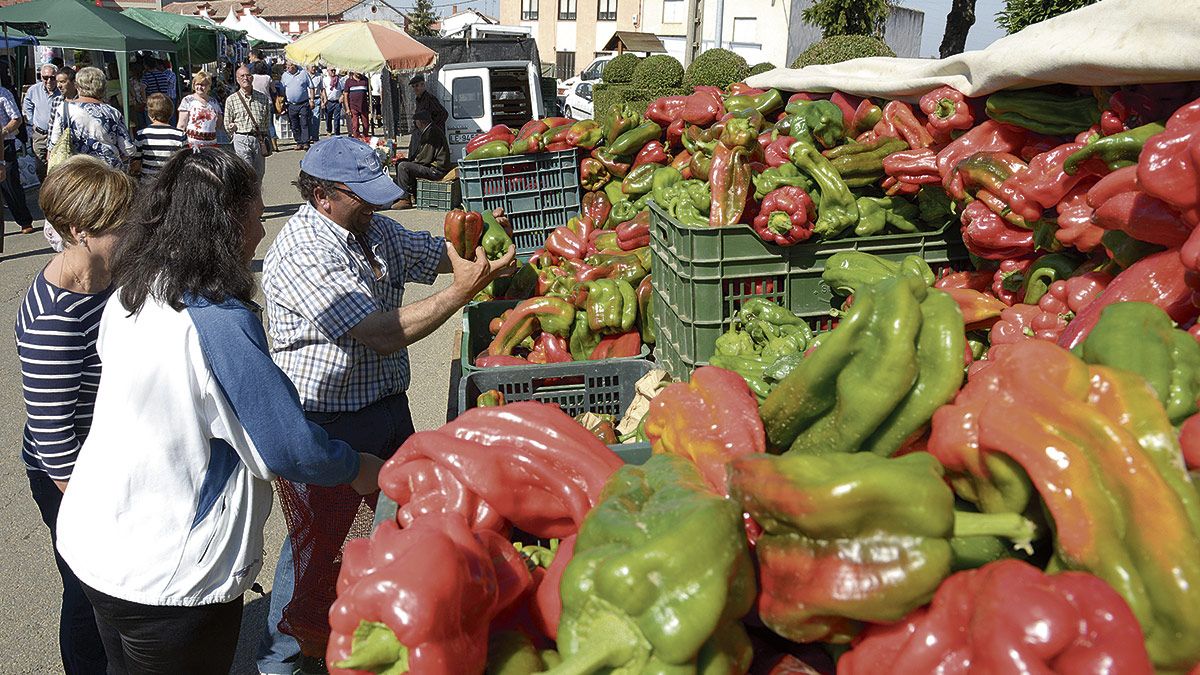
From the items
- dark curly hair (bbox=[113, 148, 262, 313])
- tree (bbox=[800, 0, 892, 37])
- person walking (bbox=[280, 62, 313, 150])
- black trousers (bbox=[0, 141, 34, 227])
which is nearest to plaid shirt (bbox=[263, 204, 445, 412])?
dark curly hair (bbox=[113, 148, 262, 313])

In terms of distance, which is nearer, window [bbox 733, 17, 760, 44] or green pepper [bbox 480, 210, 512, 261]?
green pepper [bbox 480, 210, 512, 261]

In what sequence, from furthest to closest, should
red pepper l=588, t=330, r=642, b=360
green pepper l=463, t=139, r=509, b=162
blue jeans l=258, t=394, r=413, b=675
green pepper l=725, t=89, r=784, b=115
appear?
green pepper l=463, t=139, r=509, b=162 → green pepper l=725, t=89, r=784, b=115 → red pepper l=588, t=330, r=642, b=360 → blue jeans l=258, t=394, r=413, b=675

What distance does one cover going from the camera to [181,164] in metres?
2.57

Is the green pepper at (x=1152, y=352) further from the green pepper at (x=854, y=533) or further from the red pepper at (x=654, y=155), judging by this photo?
the red pepper at (x=654, y=155)

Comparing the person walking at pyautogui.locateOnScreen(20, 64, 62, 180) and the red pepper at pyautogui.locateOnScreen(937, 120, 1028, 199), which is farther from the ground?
the red pepper at pyautogui.locateOnScreen(937, 120, 1028, 199)

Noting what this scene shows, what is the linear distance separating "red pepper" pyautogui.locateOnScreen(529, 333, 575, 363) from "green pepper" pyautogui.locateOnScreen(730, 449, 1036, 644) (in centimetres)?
291

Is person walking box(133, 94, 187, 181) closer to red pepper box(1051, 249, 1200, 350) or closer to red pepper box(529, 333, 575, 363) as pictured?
red pepper box(529, 333, 575, 363)

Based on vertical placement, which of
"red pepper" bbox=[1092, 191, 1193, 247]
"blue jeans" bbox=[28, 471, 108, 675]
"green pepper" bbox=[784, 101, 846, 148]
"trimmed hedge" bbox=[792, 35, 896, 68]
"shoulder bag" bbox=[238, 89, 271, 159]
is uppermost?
"trimmed hedge" bbox=[792, 35, 896, 68]

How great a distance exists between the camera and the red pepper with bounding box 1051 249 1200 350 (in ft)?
6.90

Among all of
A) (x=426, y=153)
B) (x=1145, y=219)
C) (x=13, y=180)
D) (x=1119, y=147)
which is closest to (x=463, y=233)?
(x=1119, y=147)

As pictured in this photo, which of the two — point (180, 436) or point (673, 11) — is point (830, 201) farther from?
point (673, 11)

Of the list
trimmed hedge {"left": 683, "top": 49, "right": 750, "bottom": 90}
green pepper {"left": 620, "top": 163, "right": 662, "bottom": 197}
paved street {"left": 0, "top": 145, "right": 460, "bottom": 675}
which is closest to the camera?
paved street {"left": 0, "top": 145, "right": 460, "bottom": 675}

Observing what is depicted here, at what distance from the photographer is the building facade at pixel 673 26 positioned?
41.4 meters

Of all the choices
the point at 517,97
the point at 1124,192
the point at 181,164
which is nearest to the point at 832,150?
the point at 1124,192
